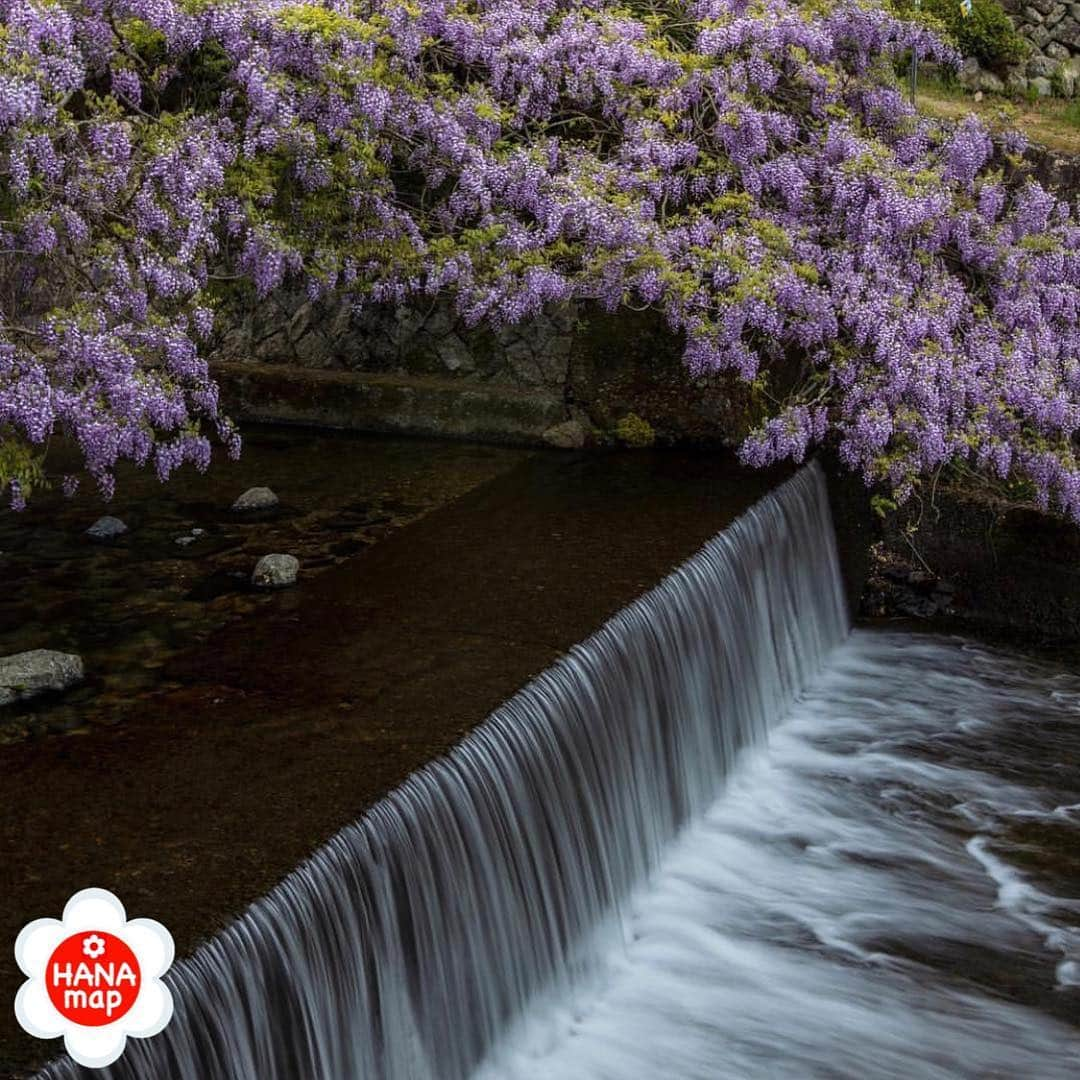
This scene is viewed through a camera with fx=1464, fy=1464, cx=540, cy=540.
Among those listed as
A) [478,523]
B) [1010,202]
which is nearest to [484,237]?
[478,523]

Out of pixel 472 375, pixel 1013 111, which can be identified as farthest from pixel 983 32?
pixel 472 375

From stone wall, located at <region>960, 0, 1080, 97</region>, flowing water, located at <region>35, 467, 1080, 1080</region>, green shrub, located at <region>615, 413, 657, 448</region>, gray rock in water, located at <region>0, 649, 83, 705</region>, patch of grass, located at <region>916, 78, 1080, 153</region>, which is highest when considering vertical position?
stone wall, located at <region>960, 0, 1080, 97</region>

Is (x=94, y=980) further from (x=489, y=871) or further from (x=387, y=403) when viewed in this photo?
(x=387, y=403)

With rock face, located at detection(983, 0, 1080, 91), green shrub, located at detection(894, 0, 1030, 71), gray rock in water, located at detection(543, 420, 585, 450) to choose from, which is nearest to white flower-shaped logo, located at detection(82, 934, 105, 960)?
gray rock in water, located at detection(543, 420, 585, 450)

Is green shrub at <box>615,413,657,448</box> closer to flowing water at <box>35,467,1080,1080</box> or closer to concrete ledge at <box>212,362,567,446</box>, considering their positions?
concrete ledge at <box>212,362,567,446</box>

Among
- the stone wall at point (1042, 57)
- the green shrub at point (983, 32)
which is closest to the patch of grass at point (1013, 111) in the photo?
the stone wall at point (1042, 57)

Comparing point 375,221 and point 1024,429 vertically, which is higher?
point 375,221

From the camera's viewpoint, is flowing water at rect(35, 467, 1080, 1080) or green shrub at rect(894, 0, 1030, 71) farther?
green shrub at rect(894, 0, 1030, 71)

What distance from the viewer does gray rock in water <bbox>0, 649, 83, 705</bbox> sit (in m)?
4.70

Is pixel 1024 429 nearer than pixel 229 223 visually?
No

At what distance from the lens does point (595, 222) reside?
795 centimetres

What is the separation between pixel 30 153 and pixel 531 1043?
3.91 m

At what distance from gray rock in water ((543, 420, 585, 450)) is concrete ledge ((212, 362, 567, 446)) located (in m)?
0.07

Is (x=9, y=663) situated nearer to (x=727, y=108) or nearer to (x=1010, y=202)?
(x=727, y=108)
